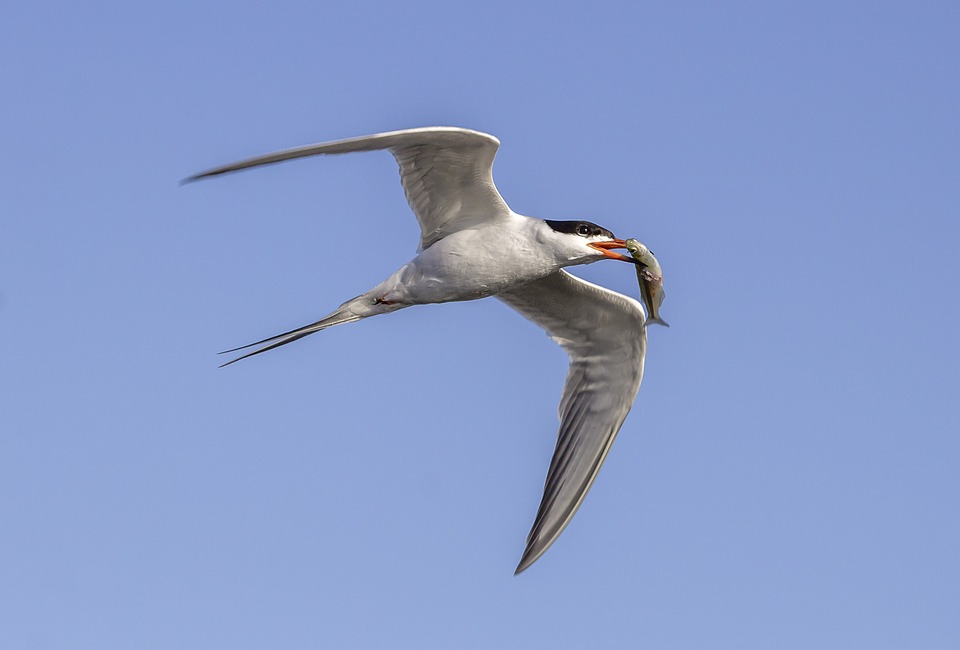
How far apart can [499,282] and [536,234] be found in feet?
2.15

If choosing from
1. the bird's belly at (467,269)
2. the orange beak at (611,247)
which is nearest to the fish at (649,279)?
the orange beak at (611,247)

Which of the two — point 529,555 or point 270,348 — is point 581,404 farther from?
point 270,348

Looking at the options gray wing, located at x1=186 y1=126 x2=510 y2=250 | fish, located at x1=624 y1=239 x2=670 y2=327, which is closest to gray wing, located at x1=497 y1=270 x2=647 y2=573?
fish, located at x1=624 y1=239 x2=670 y2=327

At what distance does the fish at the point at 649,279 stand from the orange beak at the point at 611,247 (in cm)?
7

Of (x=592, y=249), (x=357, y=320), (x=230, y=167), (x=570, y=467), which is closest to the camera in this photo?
(x=230, y=167)

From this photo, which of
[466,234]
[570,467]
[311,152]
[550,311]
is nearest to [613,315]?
[550,311]

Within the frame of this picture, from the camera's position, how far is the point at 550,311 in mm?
15914

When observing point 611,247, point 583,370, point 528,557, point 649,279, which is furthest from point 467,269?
point 528,557

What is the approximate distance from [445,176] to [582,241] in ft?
5.09

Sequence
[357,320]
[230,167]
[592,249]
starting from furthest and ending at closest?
1. [357,320]
2. [592,249]
3. [230,167]

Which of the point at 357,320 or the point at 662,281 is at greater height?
the point at 662,281

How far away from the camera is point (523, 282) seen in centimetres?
1342

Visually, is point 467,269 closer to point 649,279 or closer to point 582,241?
point 582,241

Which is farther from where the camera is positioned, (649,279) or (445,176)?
(649,279)
